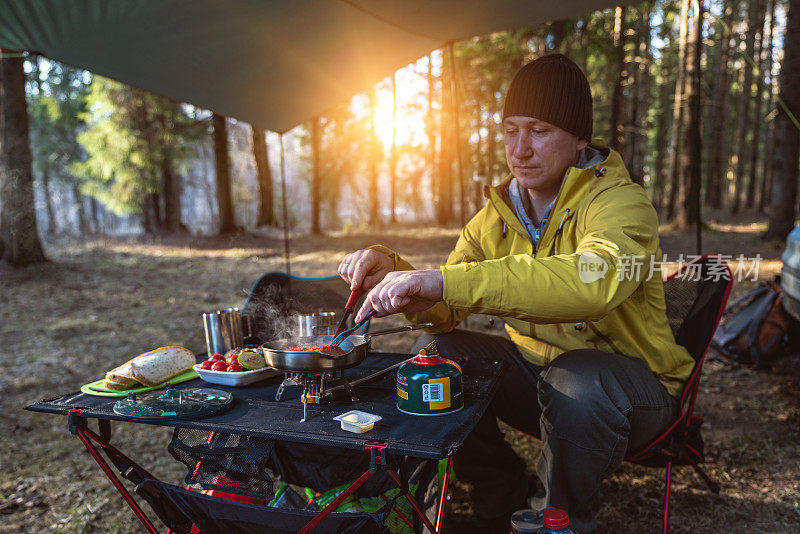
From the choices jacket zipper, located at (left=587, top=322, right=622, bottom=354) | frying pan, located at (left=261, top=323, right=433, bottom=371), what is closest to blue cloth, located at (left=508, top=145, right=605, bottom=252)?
jacket zipper, located at (left=587, top=322, right=622, bottom=354)

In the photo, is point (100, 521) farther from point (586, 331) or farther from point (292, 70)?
point (292, 70)

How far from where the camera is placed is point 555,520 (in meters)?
1.38

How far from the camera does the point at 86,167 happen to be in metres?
14.4

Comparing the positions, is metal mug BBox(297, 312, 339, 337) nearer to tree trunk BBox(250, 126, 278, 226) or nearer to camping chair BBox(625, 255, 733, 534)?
camping chair BBox(625, 255, 733, 534)

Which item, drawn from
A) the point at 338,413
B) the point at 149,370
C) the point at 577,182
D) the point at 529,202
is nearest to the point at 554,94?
the point at 577,182

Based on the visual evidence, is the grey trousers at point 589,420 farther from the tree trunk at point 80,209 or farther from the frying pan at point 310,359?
the tree trunk at point 80,209

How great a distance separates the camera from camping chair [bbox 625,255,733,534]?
186cm

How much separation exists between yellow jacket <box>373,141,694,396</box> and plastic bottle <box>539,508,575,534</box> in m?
0.51

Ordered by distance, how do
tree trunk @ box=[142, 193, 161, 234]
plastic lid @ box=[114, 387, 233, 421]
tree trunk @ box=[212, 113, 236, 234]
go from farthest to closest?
1. tree trunk @ box=[142, 193, 161, 234]
2. tree trunk @ box=[212, 113, 236, 234]
3. plastic lid @ box=[114, 387, 233, 421]

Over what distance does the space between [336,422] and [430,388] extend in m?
0.27

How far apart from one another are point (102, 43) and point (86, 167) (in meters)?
13.2

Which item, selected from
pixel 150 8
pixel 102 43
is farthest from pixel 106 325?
pixel 150 8

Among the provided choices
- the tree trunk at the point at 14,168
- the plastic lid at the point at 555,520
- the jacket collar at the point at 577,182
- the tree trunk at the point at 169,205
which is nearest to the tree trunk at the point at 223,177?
the tree trunk at the point at 169,205

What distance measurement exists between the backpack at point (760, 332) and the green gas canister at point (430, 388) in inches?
127
